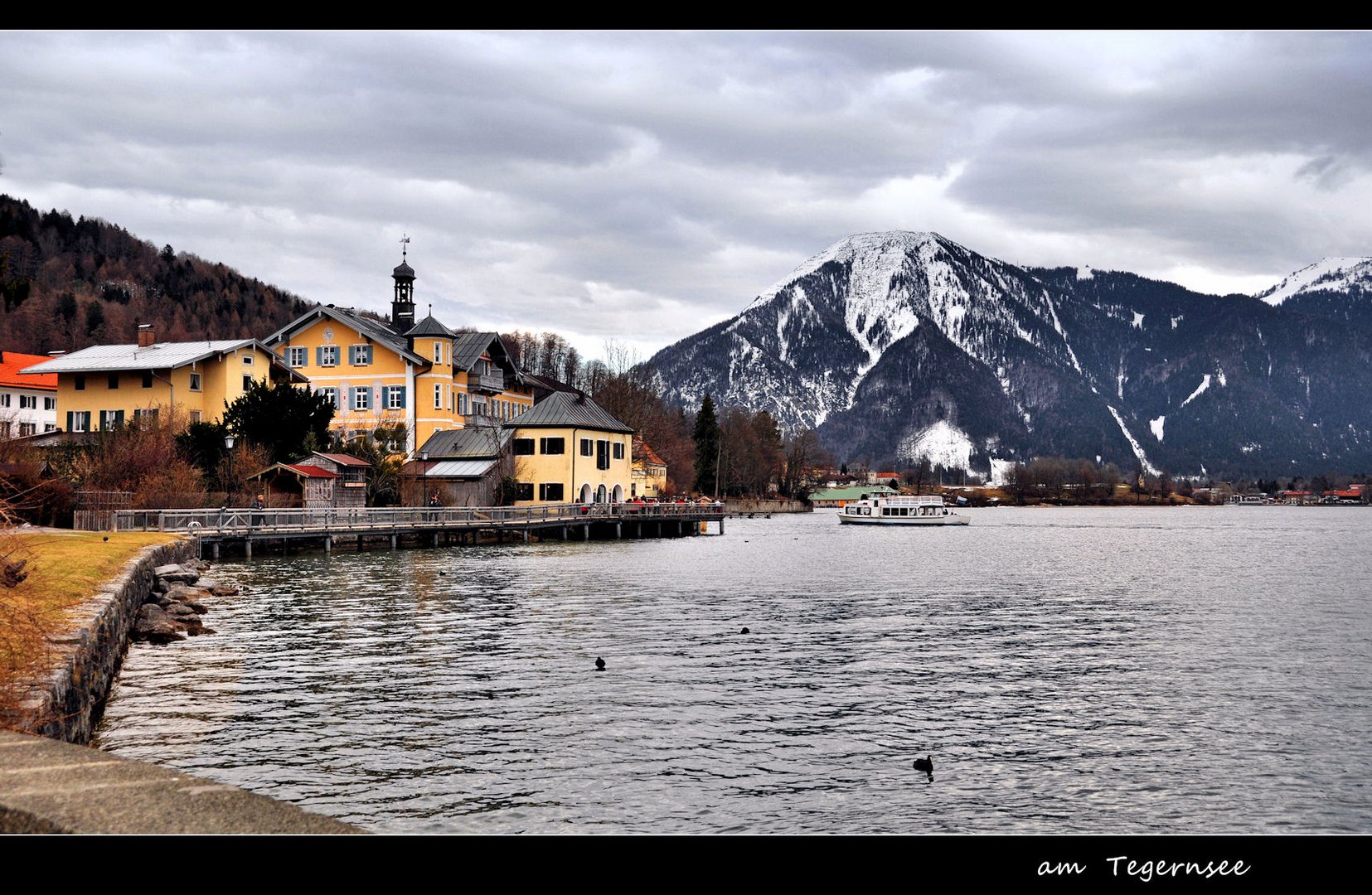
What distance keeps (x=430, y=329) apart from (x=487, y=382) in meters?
7.91

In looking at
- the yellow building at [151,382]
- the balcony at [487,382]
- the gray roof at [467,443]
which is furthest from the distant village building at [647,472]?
the yellow building at [151,382]

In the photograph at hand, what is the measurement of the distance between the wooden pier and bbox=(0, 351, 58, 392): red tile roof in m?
41.7

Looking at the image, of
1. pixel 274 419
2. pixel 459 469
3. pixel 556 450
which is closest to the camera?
pixel 274 419

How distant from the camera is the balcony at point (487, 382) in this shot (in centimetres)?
8588

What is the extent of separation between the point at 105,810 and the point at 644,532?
85.0 m

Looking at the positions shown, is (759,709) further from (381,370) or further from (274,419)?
(381,370)

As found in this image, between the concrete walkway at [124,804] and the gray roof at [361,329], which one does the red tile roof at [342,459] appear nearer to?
the gray roof at [361,329]

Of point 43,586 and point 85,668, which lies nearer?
point 85,668

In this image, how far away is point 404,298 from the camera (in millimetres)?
95000

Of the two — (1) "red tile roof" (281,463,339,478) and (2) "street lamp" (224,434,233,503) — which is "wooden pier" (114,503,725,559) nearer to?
(2) "street lamp" (224,434,233,503)

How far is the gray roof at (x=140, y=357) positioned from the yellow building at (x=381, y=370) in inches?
183

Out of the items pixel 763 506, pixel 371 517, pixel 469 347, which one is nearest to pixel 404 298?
pixel 469 347

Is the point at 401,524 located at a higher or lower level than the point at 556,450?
lower

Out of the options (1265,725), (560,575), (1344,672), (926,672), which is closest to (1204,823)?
(1265,725)
